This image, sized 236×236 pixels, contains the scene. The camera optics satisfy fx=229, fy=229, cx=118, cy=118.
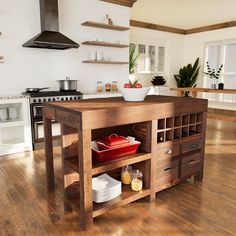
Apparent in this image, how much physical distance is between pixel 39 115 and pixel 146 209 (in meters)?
2.25

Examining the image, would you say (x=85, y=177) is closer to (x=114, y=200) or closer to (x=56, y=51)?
(x=114, y=200)

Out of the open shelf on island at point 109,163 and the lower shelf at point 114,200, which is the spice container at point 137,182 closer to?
the lower shelf at point 114,200

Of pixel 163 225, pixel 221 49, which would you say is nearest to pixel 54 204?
pixel 163 225

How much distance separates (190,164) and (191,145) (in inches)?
7.6

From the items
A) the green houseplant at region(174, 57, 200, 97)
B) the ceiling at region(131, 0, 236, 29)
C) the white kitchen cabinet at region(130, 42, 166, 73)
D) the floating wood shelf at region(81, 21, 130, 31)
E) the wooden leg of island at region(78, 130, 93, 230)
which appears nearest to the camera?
the wooden leg of island at region(78, 130, 93, 230)

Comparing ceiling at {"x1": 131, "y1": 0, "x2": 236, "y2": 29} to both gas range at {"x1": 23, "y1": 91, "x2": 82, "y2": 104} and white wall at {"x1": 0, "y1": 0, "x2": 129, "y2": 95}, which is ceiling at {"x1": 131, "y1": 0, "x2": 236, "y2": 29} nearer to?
white wall at {"x1": 0, "y1": 0, "x2": 129, "y2": 95}

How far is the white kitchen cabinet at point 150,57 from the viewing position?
6.46m

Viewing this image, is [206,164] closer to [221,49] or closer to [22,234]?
[22,234]

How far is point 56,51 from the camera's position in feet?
13.1

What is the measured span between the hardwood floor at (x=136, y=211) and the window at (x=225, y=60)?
455 cm

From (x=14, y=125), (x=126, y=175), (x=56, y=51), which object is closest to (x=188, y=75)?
(x=56, y=51)

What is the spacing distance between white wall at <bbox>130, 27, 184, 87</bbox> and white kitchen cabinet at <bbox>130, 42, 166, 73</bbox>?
123 millimetres

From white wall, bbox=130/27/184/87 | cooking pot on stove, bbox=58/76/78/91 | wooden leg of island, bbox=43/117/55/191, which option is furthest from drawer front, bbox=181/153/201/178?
white wall, bbox=130/27/184/87

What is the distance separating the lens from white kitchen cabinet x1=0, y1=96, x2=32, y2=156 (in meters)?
3.24
